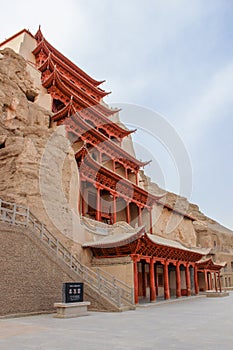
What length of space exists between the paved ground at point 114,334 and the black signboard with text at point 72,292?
36.6 inches

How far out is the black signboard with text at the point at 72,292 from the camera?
1138 cm

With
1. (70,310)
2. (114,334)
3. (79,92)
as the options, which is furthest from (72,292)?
(79,92)

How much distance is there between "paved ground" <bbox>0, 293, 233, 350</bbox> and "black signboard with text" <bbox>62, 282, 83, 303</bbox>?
93 cm

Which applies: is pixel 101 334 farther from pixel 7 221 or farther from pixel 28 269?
pixel 7 221

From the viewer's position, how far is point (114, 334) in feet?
25.8

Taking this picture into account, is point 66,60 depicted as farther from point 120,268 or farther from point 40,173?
point 120,268

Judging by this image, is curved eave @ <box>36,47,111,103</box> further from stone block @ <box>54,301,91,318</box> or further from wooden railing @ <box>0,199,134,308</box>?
stone block @ <box>54,301,91,318</box>

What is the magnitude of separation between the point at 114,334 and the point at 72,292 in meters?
4.20

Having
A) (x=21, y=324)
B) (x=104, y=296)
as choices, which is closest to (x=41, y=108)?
(x=104, y=296)

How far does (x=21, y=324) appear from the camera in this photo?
9.48 meters

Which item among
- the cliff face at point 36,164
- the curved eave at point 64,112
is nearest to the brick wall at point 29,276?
the cliff face at point 36,164

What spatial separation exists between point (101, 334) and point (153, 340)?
1.44 m

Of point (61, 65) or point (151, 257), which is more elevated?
point (61, 65)

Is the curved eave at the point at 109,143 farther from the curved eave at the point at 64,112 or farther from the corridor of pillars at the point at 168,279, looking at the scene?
the corridor of pillars at the point at 168,279
